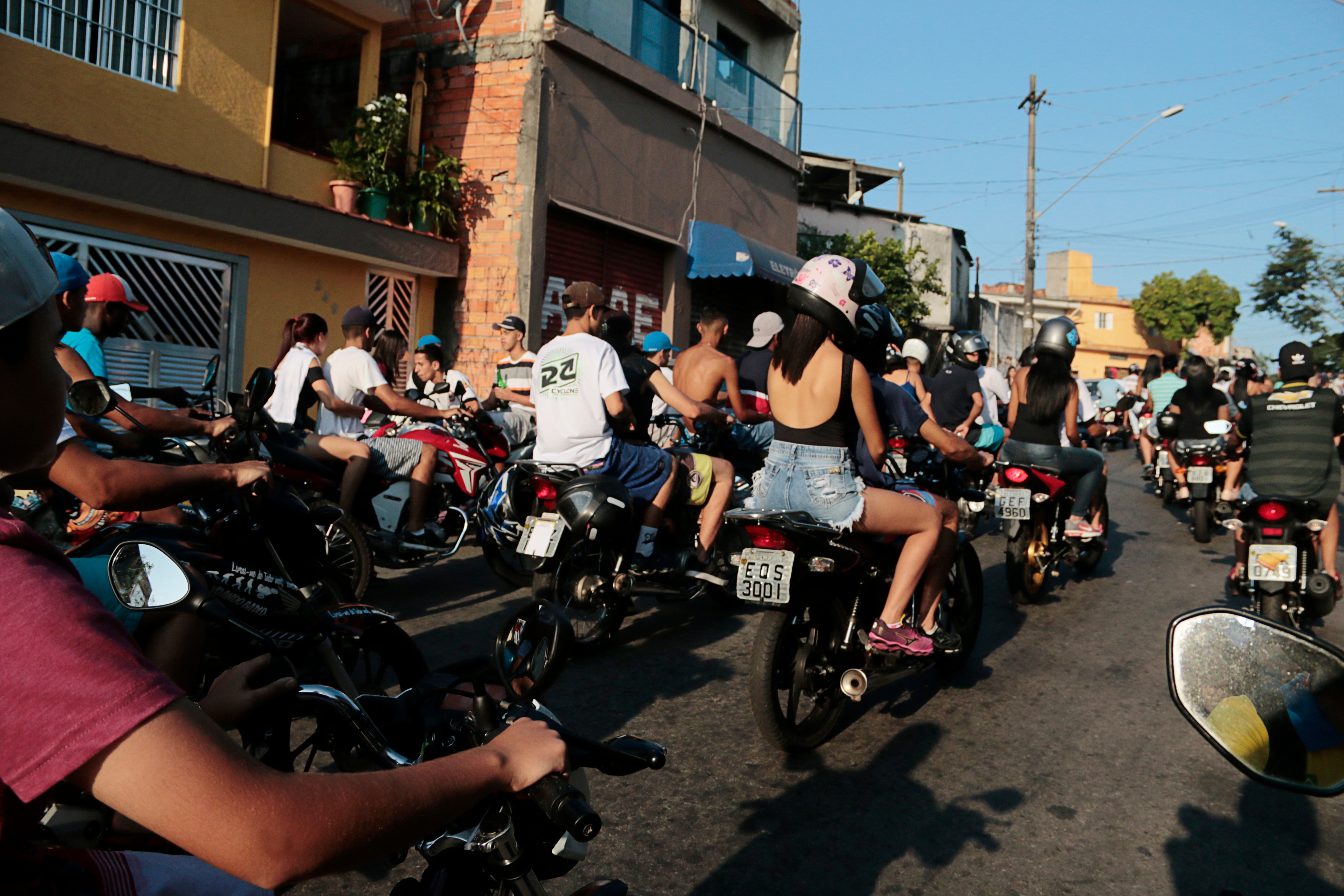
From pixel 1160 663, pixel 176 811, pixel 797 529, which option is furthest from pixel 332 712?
pixel 1160 663

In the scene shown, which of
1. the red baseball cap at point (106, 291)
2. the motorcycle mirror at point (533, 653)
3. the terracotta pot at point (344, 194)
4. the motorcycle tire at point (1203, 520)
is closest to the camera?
the motorcycle mirror at point (533, 653)

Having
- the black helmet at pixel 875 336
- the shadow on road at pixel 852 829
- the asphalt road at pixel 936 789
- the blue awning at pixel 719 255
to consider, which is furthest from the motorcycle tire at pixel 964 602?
the blue awning at pixel 719 255

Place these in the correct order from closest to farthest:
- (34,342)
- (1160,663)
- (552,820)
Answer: (34,342) < (552,820) < (1160,663)

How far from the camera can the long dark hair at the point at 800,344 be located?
4.07 metres

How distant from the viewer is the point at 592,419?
5.43m

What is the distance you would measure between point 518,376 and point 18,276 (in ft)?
27.1

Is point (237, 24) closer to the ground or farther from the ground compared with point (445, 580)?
farther from the ground

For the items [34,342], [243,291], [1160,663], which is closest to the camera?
[34,342]

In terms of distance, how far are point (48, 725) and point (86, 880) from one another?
14.3 inches

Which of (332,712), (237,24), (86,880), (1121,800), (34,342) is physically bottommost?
(1121,800)

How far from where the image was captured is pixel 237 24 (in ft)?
34.4

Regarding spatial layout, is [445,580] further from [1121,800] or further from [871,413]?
[1121,800]

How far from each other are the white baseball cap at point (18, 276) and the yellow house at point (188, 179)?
27.3 feet

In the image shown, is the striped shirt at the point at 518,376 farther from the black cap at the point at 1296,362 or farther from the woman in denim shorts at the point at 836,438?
the black cap at the point at 1296,362
